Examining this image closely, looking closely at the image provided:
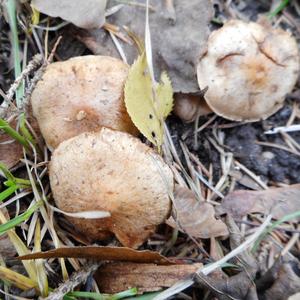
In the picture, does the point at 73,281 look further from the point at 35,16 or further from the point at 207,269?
the point at 35,16

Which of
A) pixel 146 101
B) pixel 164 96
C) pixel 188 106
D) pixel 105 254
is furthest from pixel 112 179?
pixel 188 106

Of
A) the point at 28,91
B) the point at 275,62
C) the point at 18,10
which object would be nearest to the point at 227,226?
the point at 275,62

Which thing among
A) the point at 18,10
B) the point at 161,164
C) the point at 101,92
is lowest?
the point at 161,164

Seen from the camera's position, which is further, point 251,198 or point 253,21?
point 253,21

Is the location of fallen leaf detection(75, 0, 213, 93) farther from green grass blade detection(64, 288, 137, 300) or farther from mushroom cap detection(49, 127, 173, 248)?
green grass blade detection(64, 288, 137, 300)

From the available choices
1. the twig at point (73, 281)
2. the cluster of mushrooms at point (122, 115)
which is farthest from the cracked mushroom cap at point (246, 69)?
the twig at point (73, 281)

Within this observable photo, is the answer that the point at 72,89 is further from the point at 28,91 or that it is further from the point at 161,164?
the point at 161,164

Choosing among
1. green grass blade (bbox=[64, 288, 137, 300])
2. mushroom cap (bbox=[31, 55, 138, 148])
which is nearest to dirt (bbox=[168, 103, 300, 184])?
mushroom cap (bbox=[31, 55, 138, 148])
